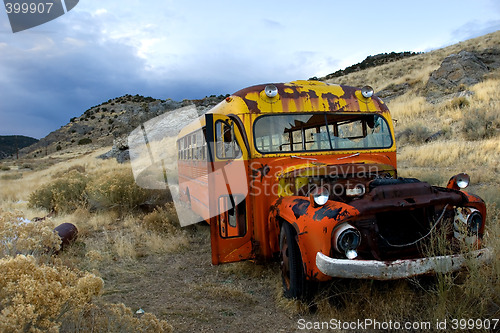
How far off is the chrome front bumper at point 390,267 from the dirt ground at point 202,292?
82 cm

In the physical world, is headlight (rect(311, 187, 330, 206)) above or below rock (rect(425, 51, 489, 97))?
below

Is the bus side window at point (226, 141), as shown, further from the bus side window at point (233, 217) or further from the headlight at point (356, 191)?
the headlight at point (356, 191)

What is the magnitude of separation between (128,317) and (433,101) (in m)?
20.5

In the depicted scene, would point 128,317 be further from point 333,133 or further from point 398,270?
point 333,133

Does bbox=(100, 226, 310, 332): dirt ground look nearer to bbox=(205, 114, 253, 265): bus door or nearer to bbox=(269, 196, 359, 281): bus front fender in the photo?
bbox=(205, 114, 253, 265): bus door

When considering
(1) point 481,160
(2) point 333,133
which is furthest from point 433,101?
(2) point 333,133

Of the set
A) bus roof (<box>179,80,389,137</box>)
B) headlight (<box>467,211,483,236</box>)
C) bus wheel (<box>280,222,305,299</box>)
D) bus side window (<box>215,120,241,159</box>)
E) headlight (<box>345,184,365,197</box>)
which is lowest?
bus wheel (<box>280,222,305,299</box>)

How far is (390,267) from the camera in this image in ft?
9.07

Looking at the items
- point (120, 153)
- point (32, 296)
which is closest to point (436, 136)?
point (32, 296)

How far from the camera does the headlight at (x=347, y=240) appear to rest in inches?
113

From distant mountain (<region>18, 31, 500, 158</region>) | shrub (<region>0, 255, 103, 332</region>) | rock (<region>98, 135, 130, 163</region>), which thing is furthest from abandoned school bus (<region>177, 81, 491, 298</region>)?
rock (<region>98, 135, 130, 163</region>)

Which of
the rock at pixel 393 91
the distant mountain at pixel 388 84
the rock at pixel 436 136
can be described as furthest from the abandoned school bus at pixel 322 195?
the rock at pixel 393 91

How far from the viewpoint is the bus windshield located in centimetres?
442

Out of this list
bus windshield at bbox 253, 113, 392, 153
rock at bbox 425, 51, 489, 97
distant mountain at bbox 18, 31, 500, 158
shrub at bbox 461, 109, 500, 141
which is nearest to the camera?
bus windshield at bbox 253, 113, 392, 153
